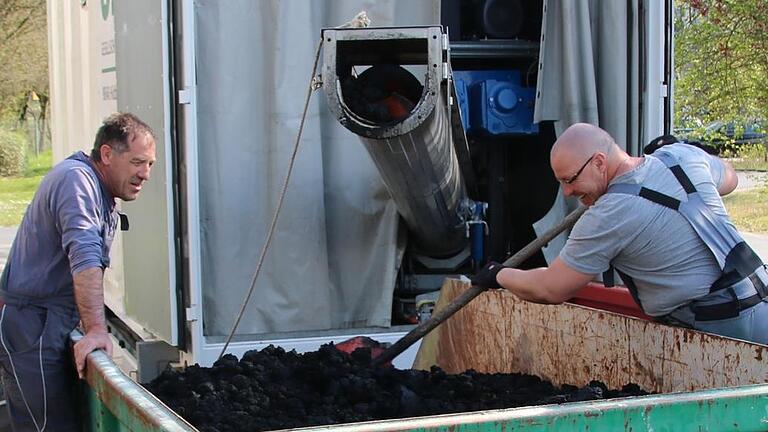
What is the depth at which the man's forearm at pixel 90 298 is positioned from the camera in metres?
3.28

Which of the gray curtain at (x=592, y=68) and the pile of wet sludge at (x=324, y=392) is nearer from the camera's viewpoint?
the pile of wet sludge at (x=324, y=392)

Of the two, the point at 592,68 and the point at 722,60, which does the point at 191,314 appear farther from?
the point at 722,60

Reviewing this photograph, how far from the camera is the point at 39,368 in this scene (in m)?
3.36

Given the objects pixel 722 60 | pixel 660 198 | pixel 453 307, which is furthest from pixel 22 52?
pixel 660 198

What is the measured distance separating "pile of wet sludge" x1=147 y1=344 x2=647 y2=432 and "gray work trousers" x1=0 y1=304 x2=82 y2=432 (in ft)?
0.89

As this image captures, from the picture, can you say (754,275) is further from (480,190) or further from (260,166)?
(480,190)

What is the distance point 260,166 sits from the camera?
520 centimetres

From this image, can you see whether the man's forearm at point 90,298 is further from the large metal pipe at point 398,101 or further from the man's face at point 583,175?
the man's face at point 583,175

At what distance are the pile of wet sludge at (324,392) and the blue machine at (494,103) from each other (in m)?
2.17

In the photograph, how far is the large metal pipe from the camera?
143 inches

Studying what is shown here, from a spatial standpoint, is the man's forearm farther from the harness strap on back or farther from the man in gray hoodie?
the harness strap on back

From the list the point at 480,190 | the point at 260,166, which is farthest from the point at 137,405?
the point at 480,190

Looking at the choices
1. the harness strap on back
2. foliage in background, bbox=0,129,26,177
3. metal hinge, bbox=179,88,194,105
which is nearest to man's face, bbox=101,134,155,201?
metal hinge, bbox=179,88,194,105

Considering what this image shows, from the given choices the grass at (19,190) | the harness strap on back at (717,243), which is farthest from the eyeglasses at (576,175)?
the grass at (19,190)
